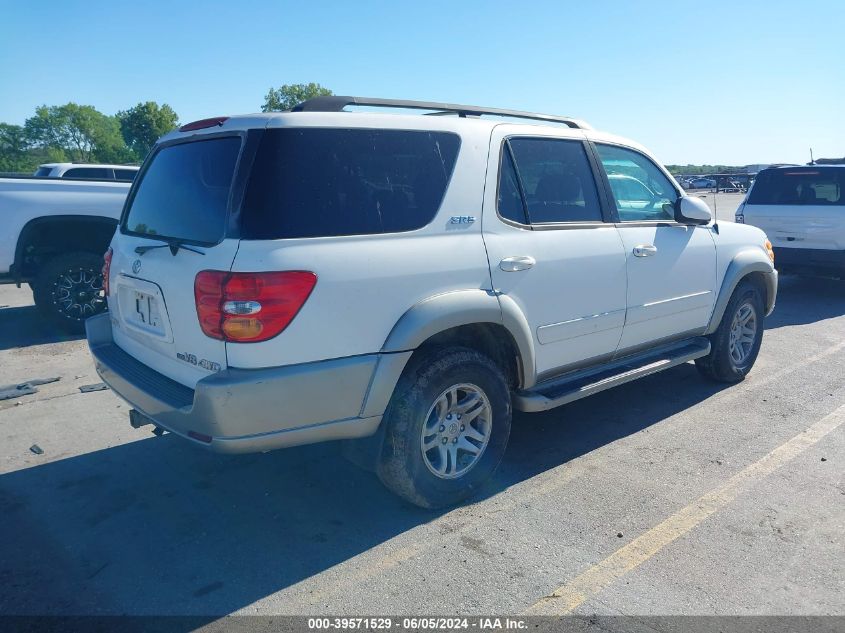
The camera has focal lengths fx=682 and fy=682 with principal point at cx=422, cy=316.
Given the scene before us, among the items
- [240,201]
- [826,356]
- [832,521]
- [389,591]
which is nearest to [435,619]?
[389,591]

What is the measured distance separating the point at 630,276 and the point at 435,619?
257 cm

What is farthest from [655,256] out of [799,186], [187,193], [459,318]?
[799,186]

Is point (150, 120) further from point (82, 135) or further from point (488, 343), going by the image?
point (488, 343)

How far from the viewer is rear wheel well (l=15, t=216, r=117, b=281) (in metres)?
7.05

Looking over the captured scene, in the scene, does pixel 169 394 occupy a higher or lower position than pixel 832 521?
higher

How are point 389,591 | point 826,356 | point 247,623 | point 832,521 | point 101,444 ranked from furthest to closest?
point 826,356
point 101,444
point 832,521
point 389,591
point 247,623

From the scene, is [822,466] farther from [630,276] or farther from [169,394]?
[169,394]

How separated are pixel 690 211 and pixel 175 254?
138 inches

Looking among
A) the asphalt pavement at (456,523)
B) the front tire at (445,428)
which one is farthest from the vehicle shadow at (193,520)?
the front tire at (445,428)

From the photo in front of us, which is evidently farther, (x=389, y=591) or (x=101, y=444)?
(x=101, y=444)

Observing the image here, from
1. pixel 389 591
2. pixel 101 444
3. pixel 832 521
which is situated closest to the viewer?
pixel 389 591

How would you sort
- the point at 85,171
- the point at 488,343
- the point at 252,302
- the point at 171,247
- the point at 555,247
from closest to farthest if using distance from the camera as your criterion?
the point at 252,302, the point at 171,247, the point at 488,343, the point at 555,247, the point at 85,171

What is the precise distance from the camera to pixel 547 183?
4.17 metres

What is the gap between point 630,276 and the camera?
4410 mm
